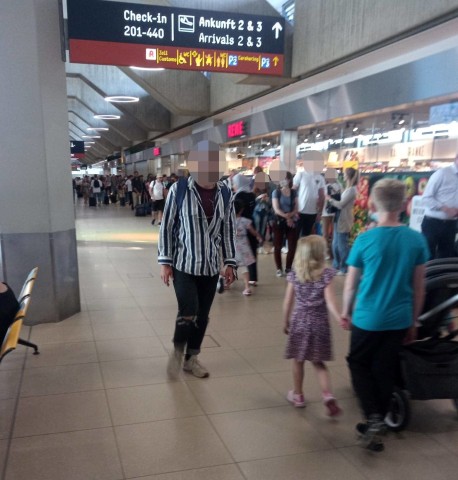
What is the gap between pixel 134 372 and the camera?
362 cm

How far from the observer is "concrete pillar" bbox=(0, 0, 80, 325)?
4.27 meters

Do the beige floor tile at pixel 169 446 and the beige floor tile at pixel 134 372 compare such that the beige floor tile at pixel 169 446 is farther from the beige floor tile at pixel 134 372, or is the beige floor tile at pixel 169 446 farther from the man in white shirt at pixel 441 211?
the man in white shirt at pixel 441 211

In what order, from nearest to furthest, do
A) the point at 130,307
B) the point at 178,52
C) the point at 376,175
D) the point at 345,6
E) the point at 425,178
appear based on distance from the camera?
the point at 130,307, the point at 425,178, the point at 178,52, the point at 376,175, the point at 345,6

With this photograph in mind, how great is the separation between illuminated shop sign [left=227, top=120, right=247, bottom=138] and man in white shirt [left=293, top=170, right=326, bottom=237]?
20.9 feet

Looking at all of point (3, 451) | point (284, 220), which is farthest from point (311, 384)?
point (284, 220)

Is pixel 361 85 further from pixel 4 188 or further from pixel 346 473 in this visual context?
pixel 346 473

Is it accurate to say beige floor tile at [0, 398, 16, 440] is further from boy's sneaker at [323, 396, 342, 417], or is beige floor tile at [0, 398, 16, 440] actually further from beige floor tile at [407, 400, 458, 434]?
beige floor tile at [407, 400, 458, 434]

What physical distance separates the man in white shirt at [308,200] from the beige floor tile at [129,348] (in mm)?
3387

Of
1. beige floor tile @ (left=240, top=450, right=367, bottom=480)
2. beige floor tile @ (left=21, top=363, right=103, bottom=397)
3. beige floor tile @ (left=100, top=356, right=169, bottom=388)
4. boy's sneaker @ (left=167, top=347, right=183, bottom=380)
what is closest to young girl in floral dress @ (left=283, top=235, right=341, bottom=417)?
beige floor tile @ (left=240, top=450, right=367, bottom=480)

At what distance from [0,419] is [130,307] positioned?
252cm

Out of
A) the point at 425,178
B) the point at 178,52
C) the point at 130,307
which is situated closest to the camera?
the point at 130,307

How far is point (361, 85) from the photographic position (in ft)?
25.3

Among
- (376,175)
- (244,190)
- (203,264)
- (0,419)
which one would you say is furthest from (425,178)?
(0,419)

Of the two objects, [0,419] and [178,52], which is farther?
[178,52]
